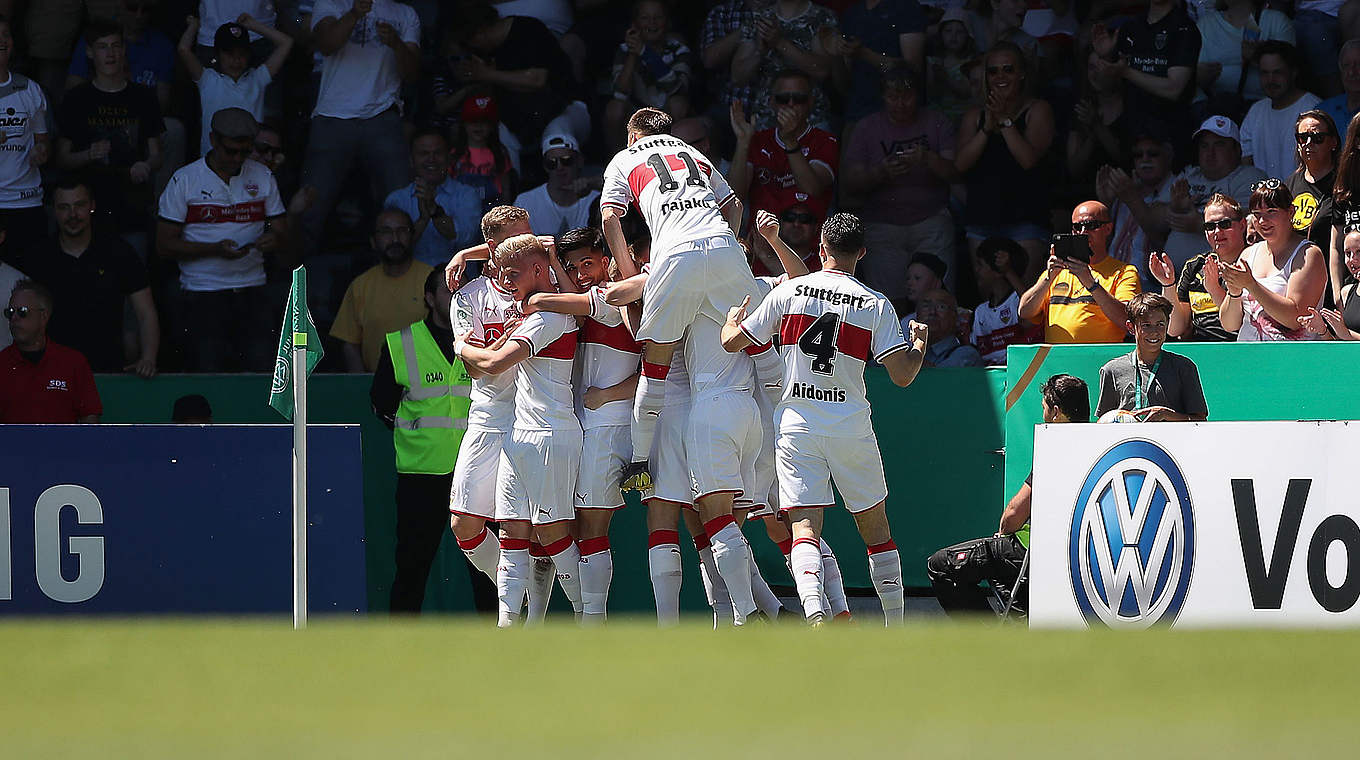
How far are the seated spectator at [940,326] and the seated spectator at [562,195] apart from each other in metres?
2.39

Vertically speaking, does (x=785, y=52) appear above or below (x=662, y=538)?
above

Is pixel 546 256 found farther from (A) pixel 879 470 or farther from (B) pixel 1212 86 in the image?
(B) pixel 1212 86

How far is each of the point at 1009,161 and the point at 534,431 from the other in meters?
4.22

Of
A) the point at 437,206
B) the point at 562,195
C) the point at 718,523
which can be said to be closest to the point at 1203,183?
the point at 562,195

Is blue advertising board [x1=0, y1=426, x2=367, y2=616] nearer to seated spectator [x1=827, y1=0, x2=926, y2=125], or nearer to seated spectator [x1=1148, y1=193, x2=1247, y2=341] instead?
seated spectator [x1=1148, y1=193, x2=1247, y2=341]

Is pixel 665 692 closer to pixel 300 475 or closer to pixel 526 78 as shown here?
pixel 300 475

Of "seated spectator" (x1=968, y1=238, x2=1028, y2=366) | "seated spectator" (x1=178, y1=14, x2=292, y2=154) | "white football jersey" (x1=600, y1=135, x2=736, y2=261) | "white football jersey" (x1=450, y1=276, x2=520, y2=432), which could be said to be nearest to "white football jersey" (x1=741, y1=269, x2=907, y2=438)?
"white football jersey" (x1=600, y1=135, x2=736, y2=261)

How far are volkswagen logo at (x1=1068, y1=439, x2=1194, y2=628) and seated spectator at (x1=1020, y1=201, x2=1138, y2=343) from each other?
6.71ft

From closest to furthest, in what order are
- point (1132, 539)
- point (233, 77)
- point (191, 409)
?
point (1132, 539)
point (191, 409)
point (233, 77)

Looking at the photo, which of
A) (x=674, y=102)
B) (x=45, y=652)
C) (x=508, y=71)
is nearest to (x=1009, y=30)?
(x=674, y=102)

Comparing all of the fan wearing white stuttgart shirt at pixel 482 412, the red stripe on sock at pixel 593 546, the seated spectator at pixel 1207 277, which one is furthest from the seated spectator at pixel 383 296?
the seated spectator at pixel 1207 277

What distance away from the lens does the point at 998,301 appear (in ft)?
33.6

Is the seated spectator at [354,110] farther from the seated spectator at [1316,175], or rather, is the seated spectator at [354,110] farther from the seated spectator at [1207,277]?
the seated spectator at [1316,175]

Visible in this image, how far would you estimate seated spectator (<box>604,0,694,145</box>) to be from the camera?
11523mm
